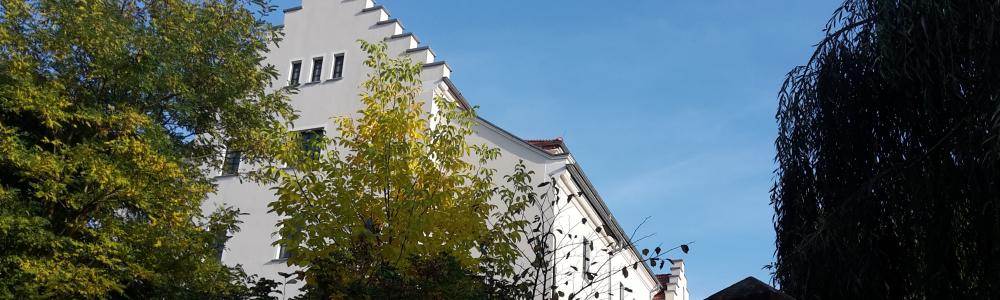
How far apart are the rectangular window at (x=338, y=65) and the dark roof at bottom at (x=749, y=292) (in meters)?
20.1

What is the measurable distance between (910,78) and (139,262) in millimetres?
11331

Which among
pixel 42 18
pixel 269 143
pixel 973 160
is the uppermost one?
pixel 42 18

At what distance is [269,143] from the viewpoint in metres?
15.2

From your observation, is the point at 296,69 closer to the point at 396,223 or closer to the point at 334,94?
the point at 334,94

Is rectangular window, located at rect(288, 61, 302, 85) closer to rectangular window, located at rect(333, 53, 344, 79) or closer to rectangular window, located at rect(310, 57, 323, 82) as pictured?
rectangular window, located at rect(310, 57, 323, 82)

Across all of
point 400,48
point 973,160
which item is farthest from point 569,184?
point 973,160

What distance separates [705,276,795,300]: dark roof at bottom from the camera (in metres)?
5.35

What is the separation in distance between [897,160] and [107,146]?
11487mm

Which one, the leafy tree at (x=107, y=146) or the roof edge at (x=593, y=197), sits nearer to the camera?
the leafy tree at (x=107, y=146)

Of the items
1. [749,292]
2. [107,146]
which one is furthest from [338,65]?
[749,292]

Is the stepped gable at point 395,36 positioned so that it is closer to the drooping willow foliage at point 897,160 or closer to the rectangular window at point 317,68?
the rectangular window at point 317,68

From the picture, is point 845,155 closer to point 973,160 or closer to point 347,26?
point 973,160

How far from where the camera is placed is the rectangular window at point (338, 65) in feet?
80.8

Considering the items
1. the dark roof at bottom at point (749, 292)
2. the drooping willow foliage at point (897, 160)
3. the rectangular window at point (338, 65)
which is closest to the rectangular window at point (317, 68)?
the rectangular window at point (338, 65)
